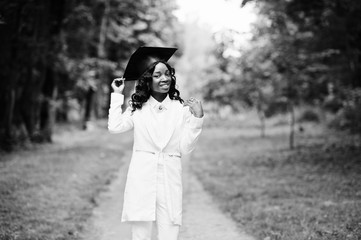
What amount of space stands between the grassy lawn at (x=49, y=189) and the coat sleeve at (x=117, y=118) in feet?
8.08

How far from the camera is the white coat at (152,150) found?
3.63 meters

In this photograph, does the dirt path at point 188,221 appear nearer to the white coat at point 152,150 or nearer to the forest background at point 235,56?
the white coat at point 152,150

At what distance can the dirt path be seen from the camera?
583 centimetres

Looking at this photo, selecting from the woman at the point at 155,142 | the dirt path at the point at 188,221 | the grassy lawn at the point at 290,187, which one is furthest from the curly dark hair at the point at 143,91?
the grassy lawn at the point at 290,187

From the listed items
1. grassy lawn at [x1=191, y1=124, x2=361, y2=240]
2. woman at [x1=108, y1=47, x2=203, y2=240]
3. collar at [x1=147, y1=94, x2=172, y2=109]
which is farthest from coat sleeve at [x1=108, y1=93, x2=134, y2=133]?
grassy lawn at [x1=191, y1=124, x2=361, y2=240]

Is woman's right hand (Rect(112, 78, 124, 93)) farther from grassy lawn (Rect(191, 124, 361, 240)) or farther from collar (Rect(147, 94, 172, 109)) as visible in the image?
grassy lawn (Rect(191, 124, 361, 240))

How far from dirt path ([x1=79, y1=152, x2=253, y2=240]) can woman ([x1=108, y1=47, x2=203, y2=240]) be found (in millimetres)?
2229

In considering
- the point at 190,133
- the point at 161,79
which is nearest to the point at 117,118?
the point at 161,79

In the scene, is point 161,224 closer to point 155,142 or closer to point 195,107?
point 155,142

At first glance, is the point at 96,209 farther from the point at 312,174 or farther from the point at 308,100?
the point at 308,100

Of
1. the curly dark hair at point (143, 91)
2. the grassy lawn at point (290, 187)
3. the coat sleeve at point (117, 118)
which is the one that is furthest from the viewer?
the grassy lawn at point (290, 187)

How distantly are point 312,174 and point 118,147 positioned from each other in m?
7.86

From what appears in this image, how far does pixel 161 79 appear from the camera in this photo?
384cm

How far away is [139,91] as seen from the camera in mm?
3896
